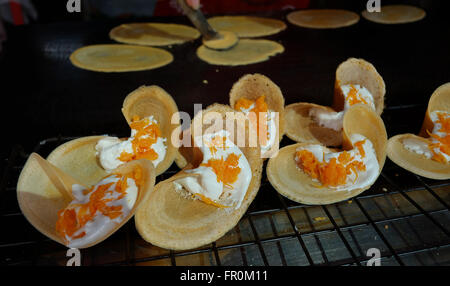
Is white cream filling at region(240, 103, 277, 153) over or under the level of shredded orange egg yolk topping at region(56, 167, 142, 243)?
over

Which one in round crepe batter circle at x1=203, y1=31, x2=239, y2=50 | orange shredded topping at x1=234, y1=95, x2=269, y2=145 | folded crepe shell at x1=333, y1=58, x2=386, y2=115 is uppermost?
round crepe batter circle at x1=203, y1=31, x2=239, y2=50

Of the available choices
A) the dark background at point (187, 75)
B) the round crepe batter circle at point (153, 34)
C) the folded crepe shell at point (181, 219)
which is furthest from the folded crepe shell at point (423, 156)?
the round crepe batter circle at point (153, 34)

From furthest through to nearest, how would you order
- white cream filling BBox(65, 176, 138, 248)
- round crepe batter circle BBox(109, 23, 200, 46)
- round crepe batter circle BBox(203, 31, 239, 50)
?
round crepe batter circle BBox(109, 23, 200, 46), round crepe batter circle BBox(203, 31, 239, 50), white cream filling BBox(65, 176, 138, 248)

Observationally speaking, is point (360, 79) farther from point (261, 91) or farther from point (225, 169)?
point (225, 169)

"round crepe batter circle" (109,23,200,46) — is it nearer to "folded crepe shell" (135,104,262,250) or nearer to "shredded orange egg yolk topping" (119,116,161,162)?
"shredded orange egg yolk topping" (119,116,161,162)

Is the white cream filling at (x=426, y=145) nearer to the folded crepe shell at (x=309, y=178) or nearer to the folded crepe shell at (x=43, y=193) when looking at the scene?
the folded crepe shell at (x=309, y=178)

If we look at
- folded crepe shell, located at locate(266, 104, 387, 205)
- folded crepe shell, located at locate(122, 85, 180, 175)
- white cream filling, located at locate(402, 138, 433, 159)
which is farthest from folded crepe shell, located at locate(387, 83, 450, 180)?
folded crepe shell, located at locate(122, 85, 180, 175)

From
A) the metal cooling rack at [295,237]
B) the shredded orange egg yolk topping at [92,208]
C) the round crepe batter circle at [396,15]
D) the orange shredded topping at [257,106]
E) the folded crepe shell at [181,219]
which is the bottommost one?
the metal cooling rack at [295,237]
